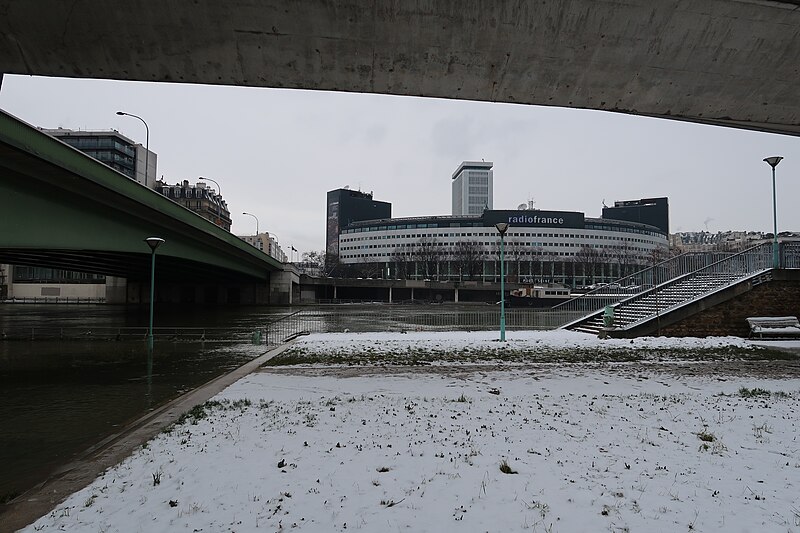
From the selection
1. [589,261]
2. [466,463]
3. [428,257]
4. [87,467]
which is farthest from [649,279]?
[589,261]

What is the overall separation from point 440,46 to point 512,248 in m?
149

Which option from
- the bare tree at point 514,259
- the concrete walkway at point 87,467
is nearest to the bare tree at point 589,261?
the bare tree at point 514,259

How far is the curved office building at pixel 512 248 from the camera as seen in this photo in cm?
14875

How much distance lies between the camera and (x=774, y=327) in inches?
778

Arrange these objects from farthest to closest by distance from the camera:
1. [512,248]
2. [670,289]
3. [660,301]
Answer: [512,248] < [670,289] < [660,301]

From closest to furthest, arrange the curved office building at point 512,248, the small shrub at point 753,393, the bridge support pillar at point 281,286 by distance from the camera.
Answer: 1. the small shrub at point 753,393
2. the bridge support pillar at point 281,286
3. the curved office building at point 512,248

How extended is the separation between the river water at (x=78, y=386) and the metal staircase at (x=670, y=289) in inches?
644

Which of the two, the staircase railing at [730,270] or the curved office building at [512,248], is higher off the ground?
the curved office building at [512,248]

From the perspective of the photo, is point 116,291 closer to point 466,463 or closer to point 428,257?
point 466,463

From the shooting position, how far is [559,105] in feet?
37.7

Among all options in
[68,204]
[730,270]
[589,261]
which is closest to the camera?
[68,204]

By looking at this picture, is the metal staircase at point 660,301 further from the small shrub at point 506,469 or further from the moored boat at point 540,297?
the moored boat at point 540,297

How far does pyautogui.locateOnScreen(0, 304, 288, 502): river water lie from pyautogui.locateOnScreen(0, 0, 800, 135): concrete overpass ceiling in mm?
6810

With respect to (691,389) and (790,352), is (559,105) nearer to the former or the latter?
(691,389)
